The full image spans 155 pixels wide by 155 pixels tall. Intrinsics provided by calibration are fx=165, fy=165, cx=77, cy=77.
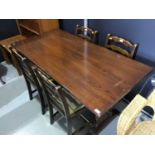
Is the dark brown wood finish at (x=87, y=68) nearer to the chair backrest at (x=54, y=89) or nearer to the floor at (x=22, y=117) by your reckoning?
the chair backrest at (x=54, y=89)

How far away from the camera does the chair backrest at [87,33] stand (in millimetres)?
2024

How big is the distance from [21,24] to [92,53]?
168cm

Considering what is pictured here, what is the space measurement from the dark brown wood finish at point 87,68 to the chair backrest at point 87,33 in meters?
0.13

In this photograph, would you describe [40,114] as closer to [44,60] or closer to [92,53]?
[44,60]

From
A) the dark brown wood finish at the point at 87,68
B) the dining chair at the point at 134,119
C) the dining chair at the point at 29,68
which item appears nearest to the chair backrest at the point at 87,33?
the dark brown wood finish at the point at 87,68

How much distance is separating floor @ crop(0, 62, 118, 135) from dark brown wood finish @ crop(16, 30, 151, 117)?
0.71 m

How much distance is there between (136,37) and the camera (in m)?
1.75

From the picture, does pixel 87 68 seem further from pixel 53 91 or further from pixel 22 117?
pixel 22 117

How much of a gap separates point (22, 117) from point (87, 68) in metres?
1.08

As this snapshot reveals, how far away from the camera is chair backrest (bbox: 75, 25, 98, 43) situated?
2.02 m

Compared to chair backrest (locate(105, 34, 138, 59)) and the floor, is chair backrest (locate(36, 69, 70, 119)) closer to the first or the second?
the floor

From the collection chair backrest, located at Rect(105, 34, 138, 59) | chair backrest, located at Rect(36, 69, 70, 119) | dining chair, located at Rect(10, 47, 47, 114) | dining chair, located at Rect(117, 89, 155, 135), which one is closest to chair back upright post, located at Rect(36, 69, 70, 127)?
chair backrest, located at Rect(36, 69, 70, 119)
